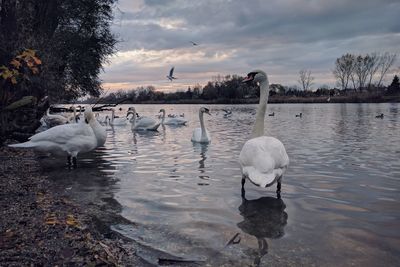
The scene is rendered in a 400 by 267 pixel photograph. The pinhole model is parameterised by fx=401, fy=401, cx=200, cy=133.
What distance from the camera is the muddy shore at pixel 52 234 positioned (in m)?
4.01

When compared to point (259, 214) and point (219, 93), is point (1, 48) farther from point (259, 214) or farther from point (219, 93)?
point (219, 93)

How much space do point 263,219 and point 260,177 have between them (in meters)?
0.63

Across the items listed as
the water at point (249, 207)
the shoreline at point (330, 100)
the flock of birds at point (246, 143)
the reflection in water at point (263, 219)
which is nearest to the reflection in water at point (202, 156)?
the water at point (249, 207)

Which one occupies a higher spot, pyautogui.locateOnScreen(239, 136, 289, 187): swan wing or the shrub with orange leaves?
the shrub with orange leaves

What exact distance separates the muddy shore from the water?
0.32 m

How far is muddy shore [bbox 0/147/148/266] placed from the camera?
13.1ft

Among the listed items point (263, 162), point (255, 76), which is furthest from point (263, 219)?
point (255, 76)

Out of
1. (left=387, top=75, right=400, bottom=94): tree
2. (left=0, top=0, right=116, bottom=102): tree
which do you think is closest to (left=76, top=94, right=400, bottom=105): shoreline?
(left=387, top=75, right=400, bottom=94): tree

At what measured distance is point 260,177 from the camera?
Result: 20.2 ft

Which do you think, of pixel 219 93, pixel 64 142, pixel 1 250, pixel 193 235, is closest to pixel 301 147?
pixel 64 142

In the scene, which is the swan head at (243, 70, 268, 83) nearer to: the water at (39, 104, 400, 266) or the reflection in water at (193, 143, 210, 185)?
the water at (39, 104, 400, 266)

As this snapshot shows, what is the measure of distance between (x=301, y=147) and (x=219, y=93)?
98301mm

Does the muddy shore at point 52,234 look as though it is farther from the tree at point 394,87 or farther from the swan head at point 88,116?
the tree at point 394,87

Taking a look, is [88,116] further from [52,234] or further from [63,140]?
[52,234]
